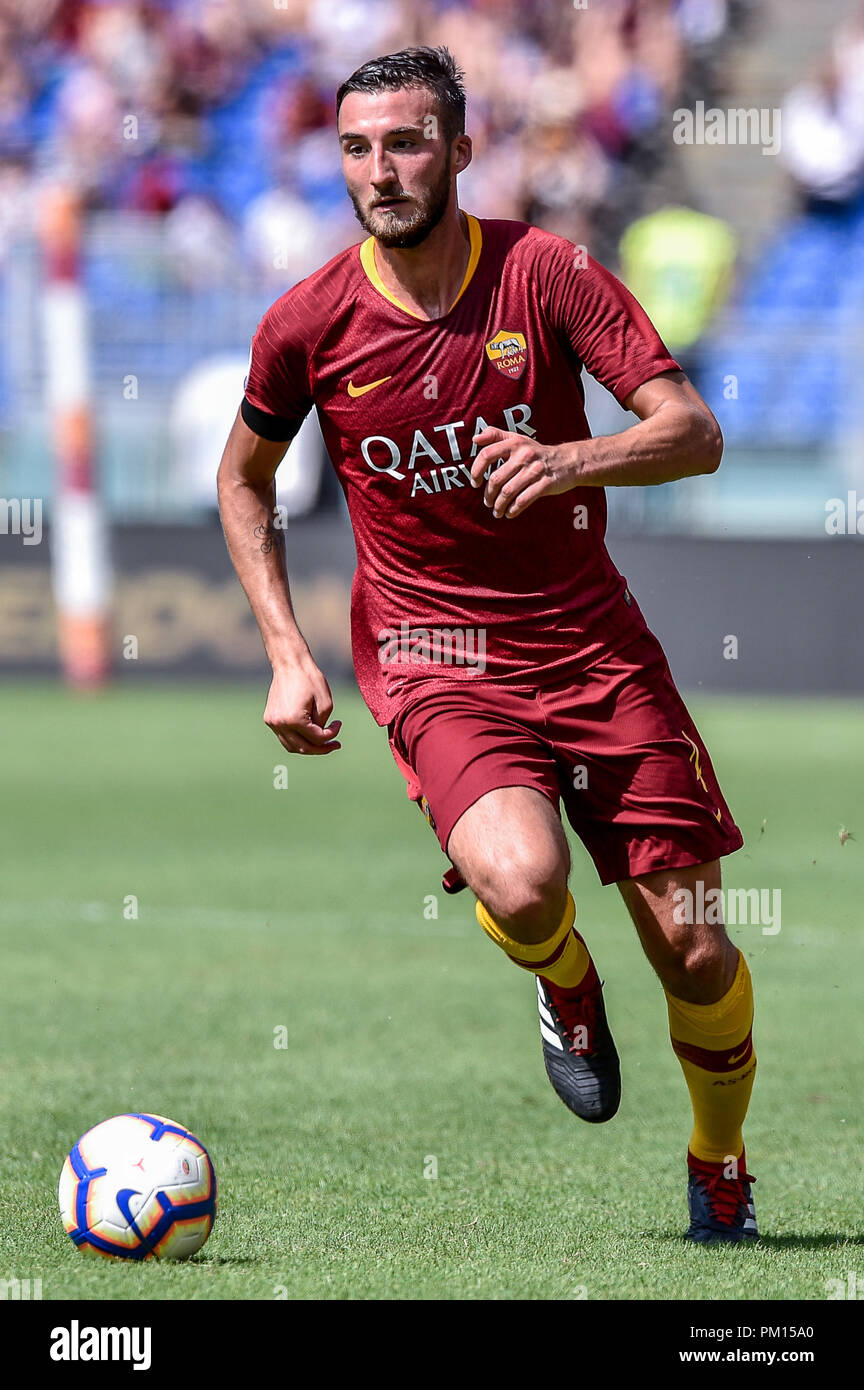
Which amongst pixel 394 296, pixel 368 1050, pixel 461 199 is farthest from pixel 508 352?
pixel 461 199

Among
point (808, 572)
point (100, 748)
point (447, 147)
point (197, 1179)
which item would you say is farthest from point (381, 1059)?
point (808, 572)

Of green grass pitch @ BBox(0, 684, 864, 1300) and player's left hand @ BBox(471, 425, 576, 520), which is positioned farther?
green grass pitch @ BBox(0, 684, 864, 1300)

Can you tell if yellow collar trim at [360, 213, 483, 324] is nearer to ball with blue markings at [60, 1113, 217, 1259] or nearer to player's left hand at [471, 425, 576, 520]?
player's left hand at [471, 425, 576, 520]

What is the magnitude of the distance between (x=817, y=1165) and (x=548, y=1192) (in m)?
0.81

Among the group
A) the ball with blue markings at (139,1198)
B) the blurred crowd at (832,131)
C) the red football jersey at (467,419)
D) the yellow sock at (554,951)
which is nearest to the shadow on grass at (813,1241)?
the yellow sock at (554,951)

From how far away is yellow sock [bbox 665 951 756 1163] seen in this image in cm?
458

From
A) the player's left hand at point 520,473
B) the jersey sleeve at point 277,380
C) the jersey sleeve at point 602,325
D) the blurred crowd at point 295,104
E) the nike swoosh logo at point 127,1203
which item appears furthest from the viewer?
the blurred crowd at point 295,104

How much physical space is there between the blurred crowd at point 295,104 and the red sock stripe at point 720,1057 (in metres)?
12.6

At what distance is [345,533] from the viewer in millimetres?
15242

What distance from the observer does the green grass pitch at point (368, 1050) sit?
13.8 feet

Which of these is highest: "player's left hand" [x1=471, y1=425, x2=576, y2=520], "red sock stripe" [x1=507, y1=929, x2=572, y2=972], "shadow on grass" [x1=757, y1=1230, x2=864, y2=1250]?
"player's left hand" [x1=471, y1=425, x2=576, y2=520]

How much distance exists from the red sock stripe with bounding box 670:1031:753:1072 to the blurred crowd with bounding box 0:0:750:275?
12.6 m

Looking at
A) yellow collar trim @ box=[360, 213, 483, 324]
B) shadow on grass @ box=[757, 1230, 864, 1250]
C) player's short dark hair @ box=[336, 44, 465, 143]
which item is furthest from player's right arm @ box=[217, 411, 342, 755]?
shadow on grass @ box=[757, 1230, 864, 1250]

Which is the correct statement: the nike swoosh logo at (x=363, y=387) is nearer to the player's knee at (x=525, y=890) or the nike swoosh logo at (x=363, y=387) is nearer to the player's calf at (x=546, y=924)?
the player's calf at (x=546, y=924)
